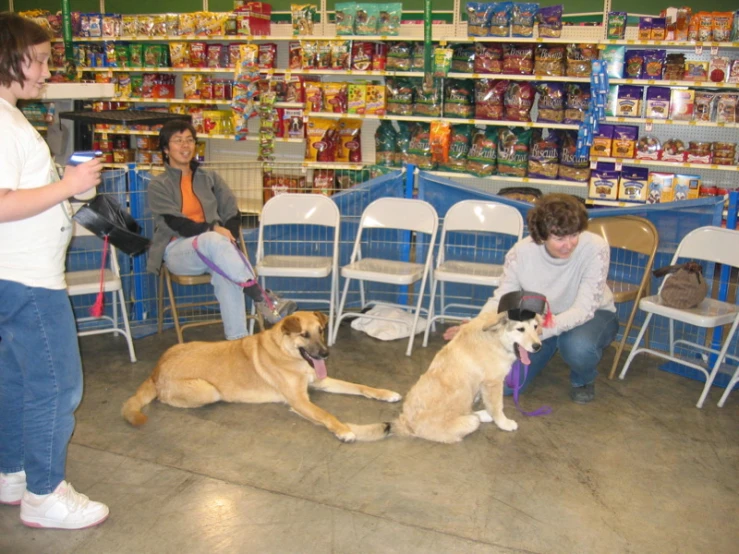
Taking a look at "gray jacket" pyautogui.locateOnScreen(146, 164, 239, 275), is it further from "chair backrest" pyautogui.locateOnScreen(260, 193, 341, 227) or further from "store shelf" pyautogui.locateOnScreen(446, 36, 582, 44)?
"store shelf" pyautogui.locateOnScreen(446, 36, 582, 44)

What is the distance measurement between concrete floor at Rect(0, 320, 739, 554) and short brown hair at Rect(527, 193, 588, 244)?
3.09ft

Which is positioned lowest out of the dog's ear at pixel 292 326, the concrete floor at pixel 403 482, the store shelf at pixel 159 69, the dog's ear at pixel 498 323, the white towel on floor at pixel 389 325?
the concrete floor at pixel 403 482

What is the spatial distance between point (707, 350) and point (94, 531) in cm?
325

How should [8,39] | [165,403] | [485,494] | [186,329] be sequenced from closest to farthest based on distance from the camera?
1. [8,39]
2. [485,494]
3. [165,403]
4. [186,329]

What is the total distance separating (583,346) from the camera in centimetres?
354

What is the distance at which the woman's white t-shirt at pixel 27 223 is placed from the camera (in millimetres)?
1920

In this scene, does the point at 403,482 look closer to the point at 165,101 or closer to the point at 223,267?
the point at 223,267

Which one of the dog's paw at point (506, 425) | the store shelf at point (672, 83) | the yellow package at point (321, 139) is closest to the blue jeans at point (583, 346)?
the dog's paw at point (506, 425)

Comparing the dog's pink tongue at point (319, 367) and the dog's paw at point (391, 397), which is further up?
the dog's pink tongue at point (319, 367)

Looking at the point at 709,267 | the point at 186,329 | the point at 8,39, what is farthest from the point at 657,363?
the point at 8,39

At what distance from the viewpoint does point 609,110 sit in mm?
5914

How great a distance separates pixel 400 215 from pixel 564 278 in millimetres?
1409

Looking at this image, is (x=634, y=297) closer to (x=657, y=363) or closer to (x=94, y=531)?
(x=657, y=363)

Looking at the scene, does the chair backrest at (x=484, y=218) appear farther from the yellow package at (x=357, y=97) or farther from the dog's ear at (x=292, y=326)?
the yellow package at (x=357, y=97)
